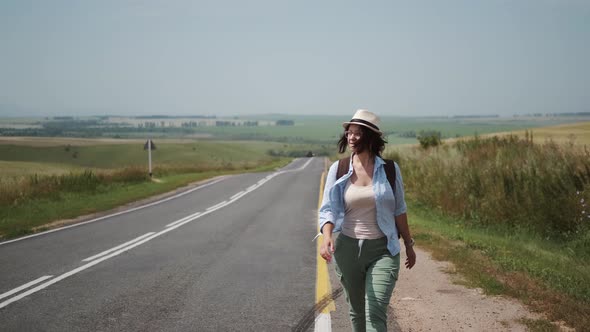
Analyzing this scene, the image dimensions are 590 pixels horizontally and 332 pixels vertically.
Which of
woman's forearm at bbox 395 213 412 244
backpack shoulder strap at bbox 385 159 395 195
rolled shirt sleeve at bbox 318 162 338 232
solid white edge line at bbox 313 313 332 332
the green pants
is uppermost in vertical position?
backpack shoulder strap at bbox 385 159 395 195

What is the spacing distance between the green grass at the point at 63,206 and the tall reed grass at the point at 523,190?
36.0ft

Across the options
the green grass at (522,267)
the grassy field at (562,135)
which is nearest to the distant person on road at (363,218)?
the green grass at (522,267)

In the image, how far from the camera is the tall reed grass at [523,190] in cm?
1145

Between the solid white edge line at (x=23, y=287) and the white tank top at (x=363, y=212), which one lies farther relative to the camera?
the solid white edge line at (x=23, y=287)

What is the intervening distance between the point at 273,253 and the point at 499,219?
621 cm

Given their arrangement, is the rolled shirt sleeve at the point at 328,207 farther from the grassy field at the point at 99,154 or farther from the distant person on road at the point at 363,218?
the grassy field at the point at 99,154

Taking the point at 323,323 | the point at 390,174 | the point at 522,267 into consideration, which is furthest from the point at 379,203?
the point at 522,267

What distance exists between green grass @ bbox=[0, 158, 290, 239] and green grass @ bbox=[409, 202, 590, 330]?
385 inches

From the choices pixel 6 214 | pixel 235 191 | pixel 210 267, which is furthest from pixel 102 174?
pixel 210 267

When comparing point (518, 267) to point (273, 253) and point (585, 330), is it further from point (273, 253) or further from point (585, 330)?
point (273, 253)

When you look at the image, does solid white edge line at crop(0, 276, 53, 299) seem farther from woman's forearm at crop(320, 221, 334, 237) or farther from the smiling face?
the smiling face

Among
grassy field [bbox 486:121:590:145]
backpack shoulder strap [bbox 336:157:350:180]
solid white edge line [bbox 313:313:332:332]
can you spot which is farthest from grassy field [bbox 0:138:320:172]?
backpack shoulder strap [bbox 336:157:350:180]

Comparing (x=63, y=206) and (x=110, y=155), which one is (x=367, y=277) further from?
(x=110, y=155)

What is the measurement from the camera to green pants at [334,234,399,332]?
3842 millimetres
